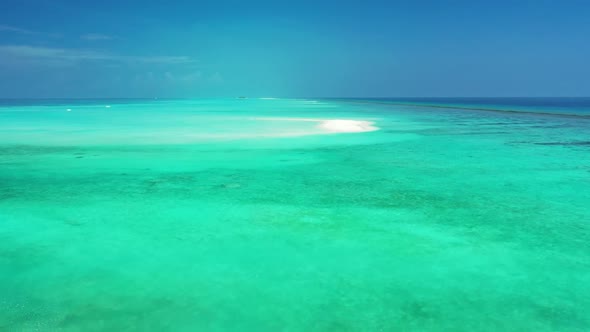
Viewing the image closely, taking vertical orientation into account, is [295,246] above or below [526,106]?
below

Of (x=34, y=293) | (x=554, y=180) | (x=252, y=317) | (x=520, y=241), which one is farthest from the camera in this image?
(x=554, y=180)

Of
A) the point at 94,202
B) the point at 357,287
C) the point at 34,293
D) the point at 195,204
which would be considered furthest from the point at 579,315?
the point at 94,202

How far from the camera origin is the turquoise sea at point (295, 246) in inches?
127

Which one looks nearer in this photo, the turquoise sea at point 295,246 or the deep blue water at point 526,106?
the turquoise sea at point 295,246

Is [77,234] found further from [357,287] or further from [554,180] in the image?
[554,180]

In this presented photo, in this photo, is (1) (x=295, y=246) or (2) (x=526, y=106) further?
(2) (x=526, y=106)

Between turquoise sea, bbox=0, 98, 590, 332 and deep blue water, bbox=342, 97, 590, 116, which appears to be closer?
turquoise sea, bbox=0, 98, 590, 332

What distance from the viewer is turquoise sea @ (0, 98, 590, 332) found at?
3217 mm

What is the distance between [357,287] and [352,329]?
0.66 m

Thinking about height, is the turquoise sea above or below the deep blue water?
below

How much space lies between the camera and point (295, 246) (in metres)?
4.61

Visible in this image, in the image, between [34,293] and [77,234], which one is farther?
[77,234]

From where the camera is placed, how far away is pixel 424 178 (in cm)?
808

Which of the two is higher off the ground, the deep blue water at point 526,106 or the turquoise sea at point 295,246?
the deep blue water at point 526,106
